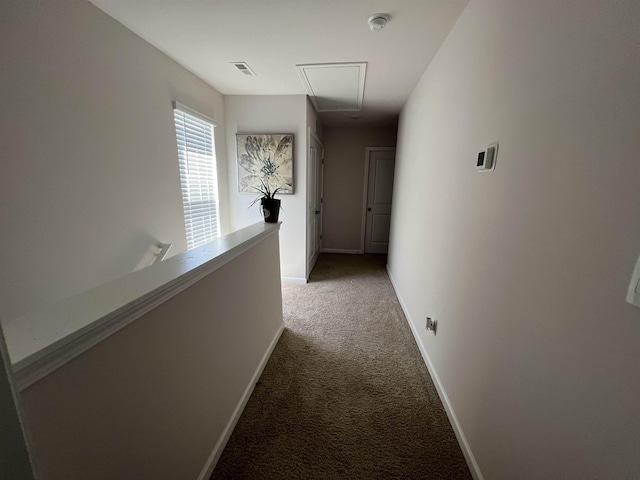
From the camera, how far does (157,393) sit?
0.85m

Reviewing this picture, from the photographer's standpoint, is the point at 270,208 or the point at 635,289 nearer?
the point at 635,289

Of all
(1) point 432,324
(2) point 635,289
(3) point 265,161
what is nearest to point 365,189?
(3) point 265,161

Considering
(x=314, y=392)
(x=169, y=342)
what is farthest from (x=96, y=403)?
(x=314, y=392)

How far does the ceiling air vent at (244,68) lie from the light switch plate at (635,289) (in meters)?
2.77

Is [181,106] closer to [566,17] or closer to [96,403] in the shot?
[96,403]

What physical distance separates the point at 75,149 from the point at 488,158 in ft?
7.30

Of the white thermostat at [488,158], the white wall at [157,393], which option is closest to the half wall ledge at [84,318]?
the white wall at [157,393]

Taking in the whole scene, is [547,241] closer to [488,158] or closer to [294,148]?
[488,158]

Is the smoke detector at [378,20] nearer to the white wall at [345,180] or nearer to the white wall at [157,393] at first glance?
the white wall at [157,393]

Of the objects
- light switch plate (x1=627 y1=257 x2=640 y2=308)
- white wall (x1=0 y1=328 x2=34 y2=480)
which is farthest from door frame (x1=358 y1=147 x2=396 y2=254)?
white wall (x1=0 y1=328 x2=34 y2=480)

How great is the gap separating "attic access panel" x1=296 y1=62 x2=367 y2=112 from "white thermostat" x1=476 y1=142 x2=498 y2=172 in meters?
1.55

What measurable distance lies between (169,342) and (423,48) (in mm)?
2491

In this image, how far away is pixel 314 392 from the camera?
1.68 meters

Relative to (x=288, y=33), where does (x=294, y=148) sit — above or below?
below
